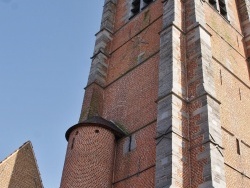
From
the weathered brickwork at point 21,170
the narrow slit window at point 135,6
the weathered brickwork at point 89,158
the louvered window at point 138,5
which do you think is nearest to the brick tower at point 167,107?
the weathered brickwork at point 89,158

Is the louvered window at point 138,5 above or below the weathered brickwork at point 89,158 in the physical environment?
above

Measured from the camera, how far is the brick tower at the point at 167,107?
12570 mm

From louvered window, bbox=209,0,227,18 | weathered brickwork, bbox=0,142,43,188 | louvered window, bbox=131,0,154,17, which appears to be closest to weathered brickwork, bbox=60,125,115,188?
weathered brickwork, bbox=0,142,43,188

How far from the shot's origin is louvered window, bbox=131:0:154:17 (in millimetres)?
21688

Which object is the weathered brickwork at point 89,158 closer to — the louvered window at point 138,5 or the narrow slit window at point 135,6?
the louvered window at point 138,5

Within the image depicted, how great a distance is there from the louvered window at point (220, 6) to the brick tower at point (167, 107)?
0.47m

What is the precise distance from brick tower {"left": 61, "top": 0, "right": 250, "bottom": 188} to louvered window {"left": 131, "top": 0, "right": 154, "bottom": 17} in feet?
2.69

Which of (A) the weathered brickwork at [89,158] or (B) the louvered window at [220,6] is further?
(B) the louvered window at [220,6]

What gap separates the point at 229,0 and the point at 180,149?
44.3ft

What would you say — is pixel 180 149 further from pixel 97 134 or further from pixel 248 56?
pixel 248 56

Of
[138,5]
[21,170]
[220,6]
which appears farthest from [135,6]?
[21,170]

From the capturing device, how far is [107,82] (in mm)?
19234

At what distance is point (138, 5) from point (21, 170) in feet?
36.4

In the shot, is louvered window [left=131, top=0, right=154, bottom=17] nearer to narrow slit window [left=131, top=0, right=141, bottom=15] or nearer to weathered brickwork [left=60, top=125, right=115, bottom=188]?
narrow slit window [left=131, top=0, right=141, bottom=15]
